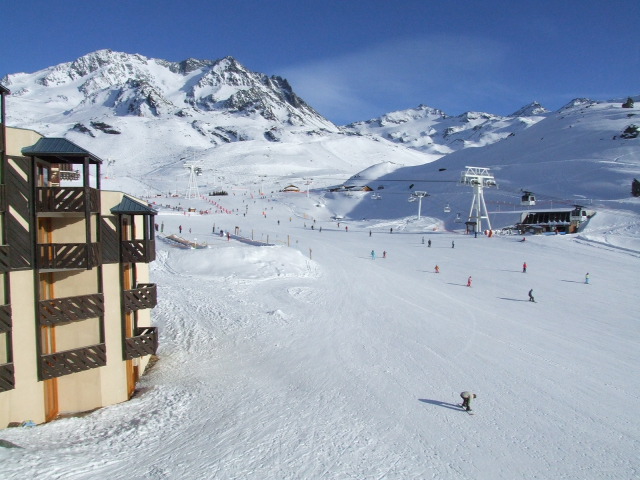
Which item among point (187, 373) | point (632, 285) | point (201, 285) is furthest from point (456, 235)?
point (187, 373)

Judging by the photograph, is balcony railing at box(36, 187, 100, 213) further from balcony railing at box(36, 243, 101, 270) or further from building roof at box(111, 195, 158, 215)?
building roof at box(111, 195, 158, 215)

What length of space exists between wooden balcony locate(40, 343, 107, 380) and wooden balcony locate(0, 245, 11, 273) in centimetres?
254

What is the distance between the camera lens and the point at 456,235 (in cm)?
5266

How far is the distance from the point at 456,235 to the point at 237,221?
2978 cm

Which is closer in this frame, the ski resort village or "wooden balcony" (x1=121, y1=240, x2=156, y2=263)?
the ski resort village

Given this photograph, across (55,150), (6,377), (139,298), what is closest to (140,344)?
(139,298)

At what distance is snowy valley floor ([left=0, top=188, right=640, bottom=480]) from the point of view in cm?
1034

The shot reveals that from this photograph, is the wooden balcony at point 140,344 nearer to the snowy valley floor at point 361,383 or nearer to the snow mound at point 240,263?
the snowy valley floor at point 361,383

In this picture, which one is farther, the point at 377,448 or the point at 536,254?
the point at 536,254

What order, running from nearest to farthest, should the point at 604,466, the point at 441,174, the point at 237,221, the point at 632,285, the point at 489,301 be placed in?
the point at 604,466
the point at 489,301
the point at 632,285
the point at 237,221
the point at 441,174

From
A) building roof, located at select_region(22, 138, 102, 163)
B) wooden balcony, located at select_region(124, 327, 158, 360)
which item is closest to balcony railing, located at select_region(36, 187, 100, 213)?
building roof, located at select_region(22, 138, 102, 163)

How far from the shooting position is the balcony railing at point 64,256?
37.6 ft

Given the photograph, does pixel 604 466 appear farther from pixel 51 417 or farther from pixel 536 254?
pixel 536 254

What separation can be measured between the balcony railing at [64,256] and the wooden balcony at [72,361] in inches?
96.2
